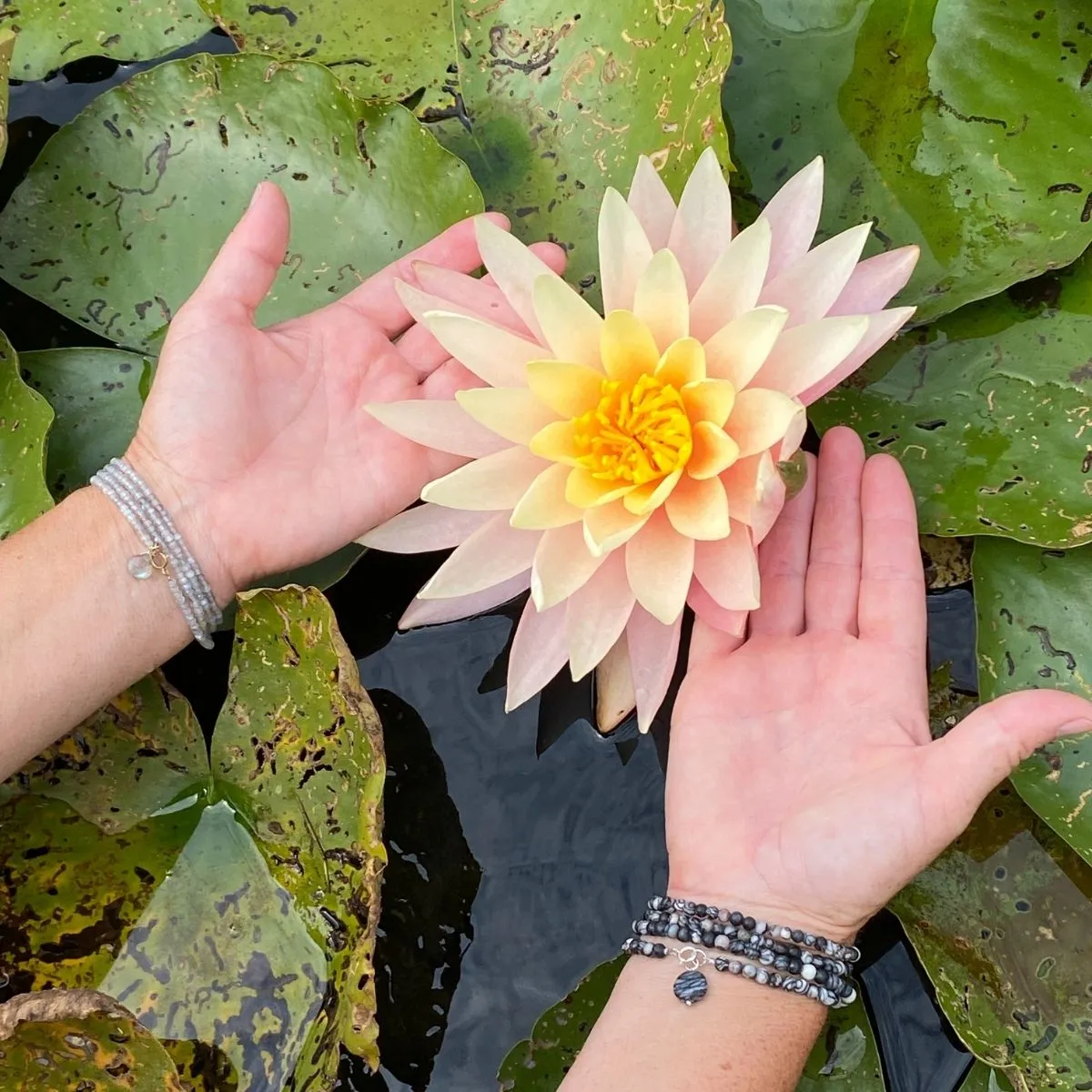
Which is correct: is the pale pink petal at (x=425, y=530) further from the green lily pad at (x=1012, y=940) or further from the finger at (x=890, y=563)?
the green lily pad at (x=1012, y=940)

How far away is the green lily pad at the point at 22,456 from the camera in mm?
1454

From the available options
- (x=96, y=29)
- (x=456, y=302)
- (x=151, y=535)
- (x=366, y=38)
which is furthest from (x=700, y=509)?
(x=96, y=29)

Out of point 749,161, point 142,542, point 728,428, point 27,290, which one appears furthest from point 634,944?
point 27,290

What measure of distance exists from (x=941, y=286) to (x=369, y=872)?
3.92ft

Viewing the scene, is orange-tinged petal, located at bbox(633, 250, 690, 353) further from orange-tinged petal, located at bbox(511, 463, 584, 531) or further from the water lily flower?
orange-tinged petal, located at bbox(511, 463, 584, 531)

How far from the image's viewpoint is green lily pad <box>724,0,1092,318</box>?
1364mm

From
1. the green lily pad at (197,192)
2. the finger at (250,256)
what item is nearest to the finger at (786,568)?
the green lily pad at (197,192)

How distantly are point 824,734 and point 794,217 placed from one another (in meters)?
0.70

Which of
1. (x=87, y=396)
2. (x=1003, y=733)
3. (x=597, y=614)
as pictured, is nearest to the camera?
(x=1003, y=733)

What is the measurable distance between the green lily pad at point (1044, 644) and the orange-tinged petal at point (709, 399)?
23.1 inches

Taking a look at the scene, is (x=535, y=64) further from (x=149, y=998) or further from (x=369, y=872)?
(x=149, y=998)

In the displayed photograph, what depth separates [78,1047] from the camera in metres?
1.16

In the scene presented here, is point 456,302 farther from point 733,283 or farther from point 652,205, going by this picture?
point 733,283

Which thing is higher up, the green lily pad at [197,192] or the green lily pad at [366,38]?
the green lily pad at [366,38]
